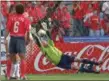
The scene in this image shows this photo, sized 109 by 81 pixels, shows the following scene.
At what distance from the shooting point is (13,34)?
13.6m

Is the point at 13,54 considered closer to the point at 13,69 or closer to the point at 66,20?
the point at 13,69

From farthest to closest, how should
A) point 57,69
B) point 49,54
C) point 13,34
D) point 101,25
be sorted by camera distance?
point 101,25 < point 57,69 < point 49,54 < point 13,34

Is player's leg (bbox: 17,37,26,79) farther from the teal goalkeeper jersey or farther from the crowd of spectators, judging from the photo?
the crowd of spectators

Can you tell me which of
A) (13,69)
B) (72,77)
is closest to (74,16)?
(72,77)

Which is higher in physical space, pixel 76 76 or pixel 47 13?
pixel 47 13

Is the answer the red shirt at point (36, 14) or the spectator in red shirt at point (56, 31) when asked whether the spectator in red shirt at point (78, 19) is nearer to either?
the spectator in red shirt at point (56, 31)

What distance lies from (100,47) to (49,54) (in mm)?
2075

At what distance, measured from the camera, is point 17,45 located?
13.6 m

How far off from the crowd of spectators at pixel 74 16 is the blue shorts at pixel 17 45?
5.35m

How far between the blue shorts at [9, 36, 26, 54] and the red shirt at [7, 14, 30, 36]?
0.14 m

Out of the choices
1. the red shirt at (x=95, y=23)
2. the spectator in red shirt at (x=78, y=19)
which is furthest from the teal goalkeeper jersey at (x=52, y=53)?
the red shirt at (x=95, y=23)

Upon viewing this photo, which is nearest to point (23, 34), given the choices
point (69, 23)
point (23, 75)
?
point (23, 75)

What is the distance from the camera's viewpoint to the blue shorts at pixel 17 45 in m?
13.6

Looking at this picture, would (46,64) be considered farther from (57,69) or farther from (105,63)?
(105,63)
